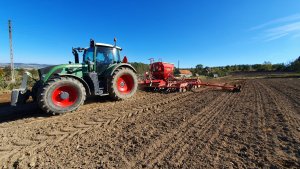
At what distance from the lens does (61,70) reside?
6289 millimetres

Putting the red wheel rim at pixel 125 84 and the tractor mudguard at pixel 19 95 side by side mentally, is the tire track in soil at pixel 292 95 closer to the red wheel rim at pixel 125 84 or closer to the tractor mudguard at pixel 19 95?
the red wheel rim at pixel 125 84

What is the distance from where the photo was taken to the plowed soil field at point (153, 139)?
118 inches

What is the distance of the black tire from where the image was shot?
745 centimetres

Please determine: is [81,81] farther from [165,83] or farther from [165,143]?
[165,83]

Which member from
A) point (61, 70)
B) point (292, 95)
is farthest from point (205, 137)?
point (292, 95)

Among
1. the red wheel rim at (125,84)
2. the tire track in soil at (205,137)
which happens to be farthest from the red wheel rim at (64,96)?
the tire track in soil at (205,137)

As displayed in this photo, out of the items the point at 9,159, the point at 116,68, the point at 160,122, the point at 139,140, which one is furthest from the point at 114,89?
the point at 9,159

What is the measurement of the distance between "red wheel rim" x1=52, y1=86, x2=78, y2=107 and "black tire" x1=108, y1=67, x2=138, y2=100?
1.56 metres

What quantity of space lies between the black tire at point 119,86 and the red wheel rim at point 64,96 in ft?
5.12

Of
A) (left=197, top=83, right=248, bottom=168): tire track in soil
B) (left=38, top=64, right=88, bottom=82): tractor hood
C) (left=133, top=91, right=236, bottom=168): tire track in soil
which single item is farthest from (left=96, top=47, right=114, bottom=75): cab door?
(left=197, top=83, right=248, bottom=168): tire track in soil

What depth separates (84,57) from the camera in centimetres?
773

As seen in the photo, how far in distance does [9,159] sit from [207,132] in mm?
3539

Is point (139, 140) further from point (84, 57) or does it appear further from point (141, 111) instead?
point (84, 57)

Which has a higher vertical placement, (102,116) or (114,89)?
(114,89)
